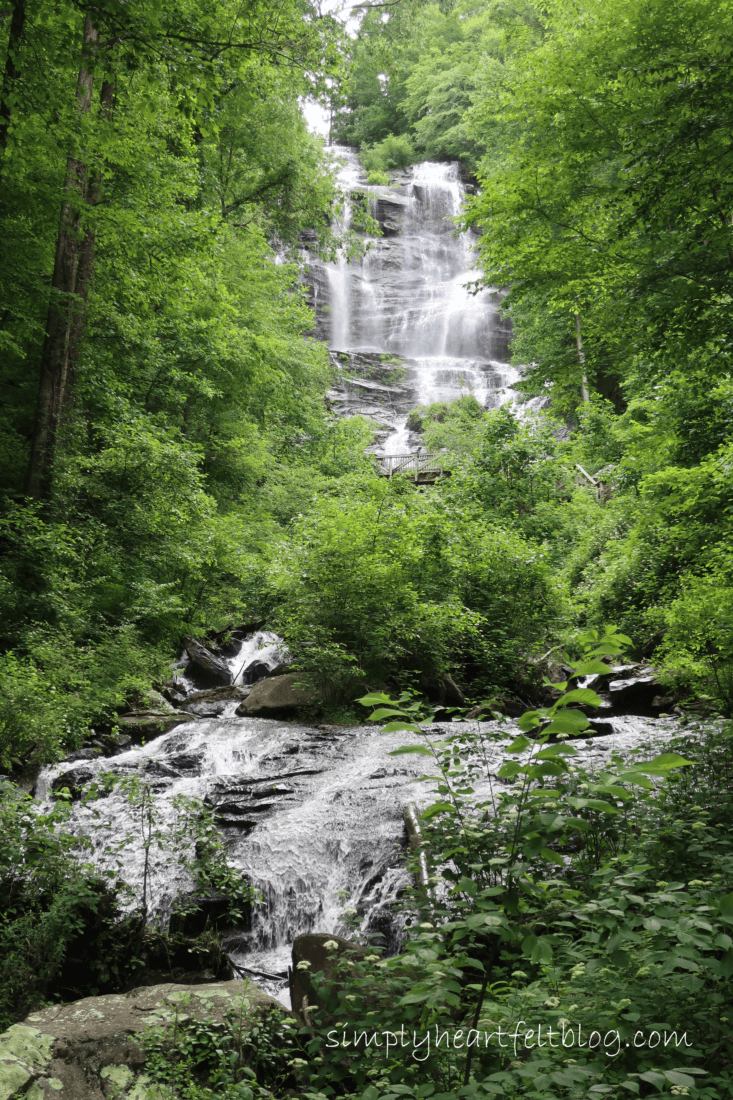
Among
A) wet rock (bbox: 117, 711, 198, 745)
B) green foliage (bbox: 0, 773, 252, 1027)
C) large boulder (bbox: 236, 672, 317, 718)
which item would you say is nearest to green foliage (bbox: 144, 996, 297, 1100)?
green foliage (bbox: 0, 773, 252, 1027)

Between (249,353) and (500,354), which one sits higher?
(500,354)

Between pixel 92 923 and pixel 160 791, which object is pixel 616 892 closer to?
pixel 92 923

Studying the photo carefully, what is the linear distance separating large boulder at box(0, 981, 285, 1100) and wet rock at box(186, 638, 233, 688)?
28.9ft

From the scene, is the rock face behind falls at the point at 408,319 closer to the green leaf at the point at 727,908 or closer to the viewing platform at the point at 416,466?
the viewing platform at the point at 416,466

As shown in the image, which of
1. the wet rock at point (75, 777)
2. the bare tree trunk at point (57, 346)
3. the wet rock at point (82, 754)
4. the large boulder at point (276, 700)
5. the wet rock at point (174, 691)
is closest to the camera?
the wet rock at point (75, 777)

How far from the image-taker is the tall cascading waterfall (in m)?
32.1

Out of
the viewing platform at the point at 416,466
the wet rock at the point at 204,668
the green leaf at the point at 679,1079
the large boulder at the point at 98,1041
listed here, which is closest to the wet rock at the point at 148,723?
the wet rock at the point at 204,668

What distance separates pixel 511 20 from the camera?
30.5 meters

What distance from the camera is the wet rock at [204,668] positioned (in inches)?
465

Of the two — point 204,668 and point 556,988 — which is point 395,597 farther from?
point 556,988

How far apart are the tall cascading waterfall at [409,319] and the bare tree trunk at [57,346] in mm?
20642

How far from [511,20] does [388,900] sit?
38308mm

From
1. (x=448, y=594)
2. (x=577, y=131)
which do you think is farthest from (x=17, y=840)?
(x=448, y=594)

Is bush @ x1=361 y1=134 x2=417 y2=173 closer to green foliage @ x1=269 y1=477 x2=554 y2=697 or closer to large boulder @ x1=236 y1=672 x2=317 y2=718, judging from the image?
green foliage @ x1=269 y1=477 x2=554 y2=697
